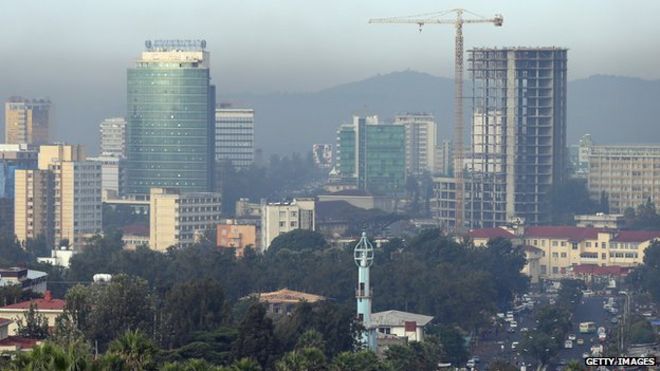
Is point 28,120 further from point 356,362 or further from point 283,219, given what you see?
point 356,362

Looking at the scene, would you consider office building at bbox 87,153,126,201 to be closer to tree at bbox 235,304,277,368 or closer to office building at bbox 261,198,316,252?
office building at bbox 261,198,316,252

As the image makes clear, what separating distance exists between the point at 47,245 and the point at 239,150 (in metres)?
70.4

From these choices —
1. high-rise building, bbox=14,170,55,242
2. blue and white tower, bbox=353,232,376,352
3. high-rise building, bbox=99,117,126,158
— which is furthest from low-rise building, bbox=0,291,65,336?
high-rise building, bbox=99,117,126,158

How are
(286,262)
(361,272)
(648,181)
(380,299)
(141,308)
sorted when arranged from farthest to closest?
(648,181), (286,262), (380,299), (361,272), (141,308)

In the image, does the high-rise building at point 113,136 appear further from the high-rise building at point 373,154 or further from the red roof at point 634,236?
the red roof at point 634,236

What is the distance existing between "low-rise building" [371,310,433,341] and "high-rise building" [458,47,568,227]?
5836 cm

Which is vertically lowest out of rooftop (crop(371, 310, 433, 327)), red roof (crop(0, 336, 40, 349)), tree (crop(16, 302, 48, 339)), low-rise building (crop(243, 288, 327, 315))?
rooftop (crop(371, 310, 433, 327))

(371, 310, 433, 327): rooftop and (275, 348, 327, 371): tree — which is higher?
(275, 348, 327, 371): tree

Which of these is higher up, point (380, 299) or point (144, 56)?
point (144, 56)

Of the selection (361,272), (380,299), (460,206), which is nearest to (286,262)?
(380,299)

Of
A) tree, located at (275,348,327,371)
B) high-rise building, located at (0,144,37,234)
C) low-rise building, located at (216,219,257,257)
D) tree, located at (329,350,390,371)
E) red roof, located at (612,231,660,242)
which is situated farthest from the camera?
high-rise building, located at (0,144,37,234)

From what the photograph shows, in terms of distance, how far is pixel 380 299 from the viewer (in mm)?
83625

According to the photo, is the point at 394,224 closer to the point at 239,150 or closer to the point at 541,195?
the point at 541,195

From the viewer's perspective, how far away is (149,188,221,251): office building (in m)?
124
